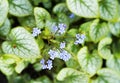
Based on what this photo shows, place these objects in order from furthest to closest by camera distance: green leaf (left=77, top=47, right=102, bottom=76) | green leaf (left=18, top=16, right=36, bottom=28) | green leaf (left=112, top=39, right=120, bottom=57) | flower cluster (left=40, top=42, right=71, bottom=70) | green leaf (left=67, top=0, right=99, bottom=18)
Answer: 1. green leaf (left=112, top=39, right=120, bottom=57)
2. green leaf (left=18, top=16, right=36, bottom=28)
3. green leaf (left=77, top=47, right=102, bottom=76)
4. green leaf (left=67, top=0, right=99, bottom=18)
5. flower cluster (left=40, top=42, right=71, bottom=70)

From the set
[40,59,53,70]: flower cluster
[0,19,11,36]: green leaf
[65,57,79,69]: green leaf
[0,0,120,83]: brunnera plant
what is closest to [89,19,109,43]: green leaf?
[0,0,120,83]: brunnera plant

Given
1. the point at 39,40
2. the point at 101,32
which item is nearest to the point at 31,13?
the point at 39,40

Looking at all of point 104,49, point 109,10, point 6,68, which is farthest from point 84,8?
point 6,68

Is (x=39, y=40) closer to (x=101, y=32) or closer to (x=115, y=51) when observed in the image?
(x=101, y=32)

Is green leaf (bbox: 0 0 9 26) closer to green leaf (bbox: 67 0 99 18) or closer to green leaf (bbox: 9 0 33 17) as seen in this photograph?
green leaf (bbox: 9 0 33 17)

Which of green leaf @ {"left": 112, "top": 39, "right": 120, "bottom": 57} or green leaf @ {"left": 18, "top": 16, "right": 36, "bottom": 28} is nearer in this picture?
green leaf @ {"left": 18, "top": 16, "right": 36, "bottom": 28}

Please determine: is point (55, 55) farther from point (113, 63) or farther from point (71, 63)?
point (113, 63)

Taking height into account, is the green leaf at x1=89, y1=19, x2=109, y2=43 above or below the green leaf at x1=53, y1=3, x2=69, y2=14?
below
